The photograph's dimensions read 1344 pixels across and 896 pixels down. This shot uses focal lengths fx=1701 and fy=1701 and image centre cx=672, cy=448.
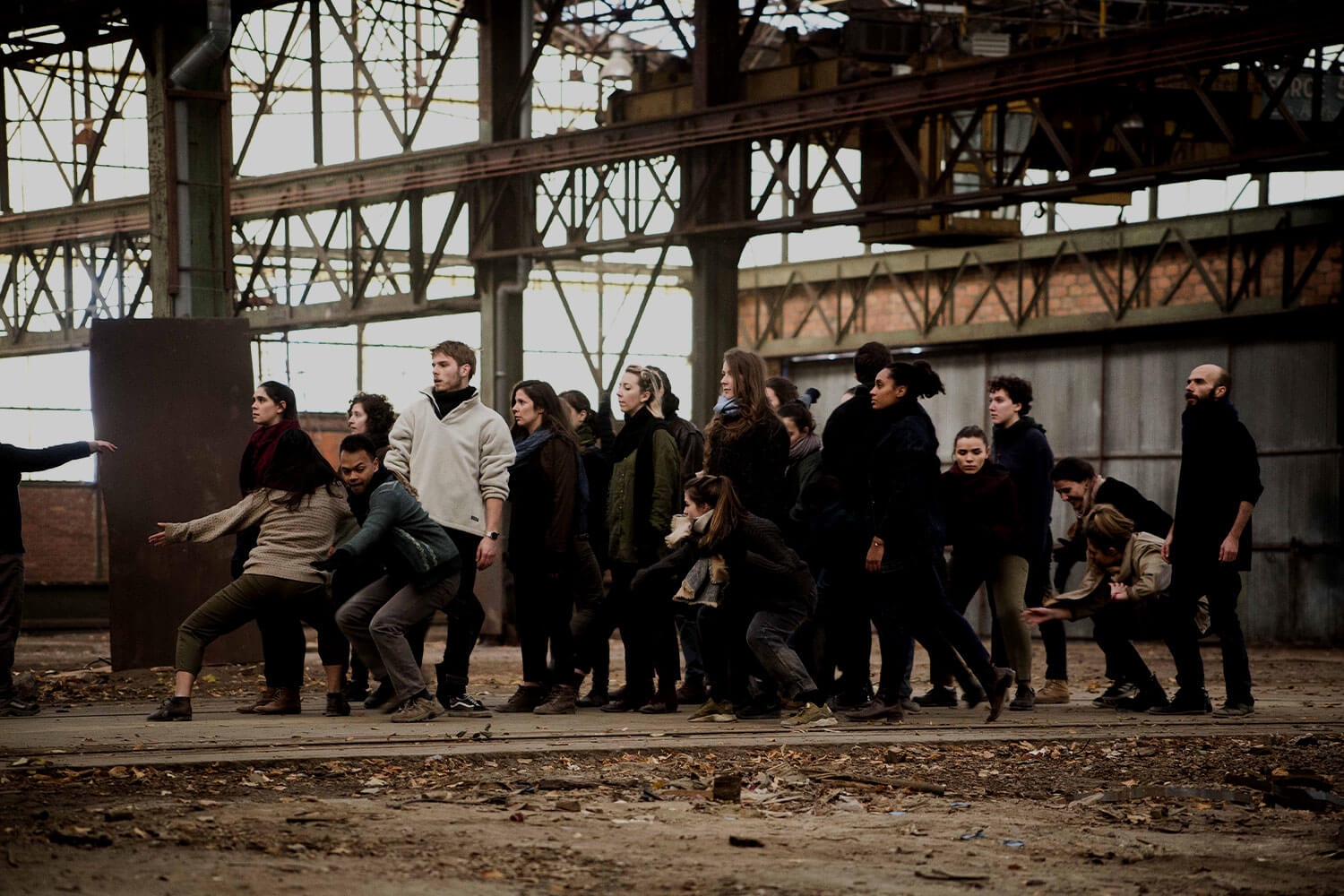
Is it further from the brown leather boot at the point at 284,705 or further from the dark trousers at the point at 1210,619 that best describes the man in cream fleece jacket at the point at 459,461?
the dark trousers at the point at 1210,619

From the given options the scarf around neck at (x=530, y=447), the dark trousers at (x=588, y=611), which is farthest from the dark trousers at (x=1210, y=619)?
the scarf around neck at (x=530, y=447)

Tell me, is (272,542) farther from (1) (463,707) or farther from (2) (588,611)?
(2) (588,611)

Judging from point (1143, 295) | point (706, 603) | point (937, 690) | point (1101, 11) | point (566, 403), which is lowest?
point (937, 690)

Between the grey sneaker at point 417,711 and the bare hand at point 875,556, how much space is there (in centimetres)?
237

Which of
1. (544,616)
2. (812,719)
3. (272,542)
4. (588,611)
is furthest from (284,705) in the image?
(812,719)

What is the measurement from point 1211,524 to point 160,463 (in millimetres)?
7186

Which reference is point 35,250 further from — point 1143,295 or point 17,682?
point 17,682

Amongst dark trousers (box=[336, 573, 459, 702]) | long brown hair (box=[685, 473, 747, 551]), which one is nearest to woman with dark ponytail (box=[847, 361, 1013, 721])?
long brown hair (box=[685, 473, 747, 551])

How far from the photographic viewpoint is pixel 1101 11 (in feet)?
78.1

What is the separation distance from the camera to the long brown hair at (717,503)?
28.7 ft

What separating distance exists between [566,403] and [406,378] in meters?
23.3

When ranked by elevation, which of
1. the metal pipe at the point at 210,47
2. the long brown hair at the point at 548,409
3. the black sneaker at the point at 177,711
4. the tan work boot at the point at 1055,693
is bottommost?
the tan work boot at the point at 1055,693

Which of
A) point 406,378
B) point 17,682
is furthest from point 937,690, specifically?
point 406,378

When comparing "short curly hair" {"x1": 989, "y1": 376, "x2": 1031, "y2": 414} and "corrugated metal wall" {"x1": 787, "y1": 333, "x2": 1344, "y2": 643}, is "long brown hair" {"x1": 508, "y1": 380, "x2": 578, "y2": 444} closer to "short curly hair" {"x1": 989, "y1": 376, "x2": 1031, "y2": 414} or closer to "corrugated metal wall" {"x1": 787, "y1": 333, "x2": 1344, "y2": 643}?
"short curly hair" {"x1": 989, "y1": 376, "x2": 1031, "y2": 414}
